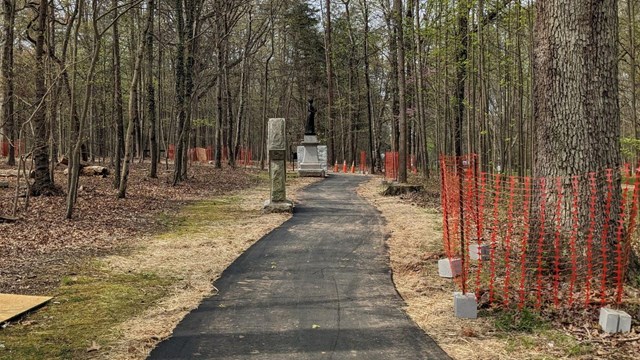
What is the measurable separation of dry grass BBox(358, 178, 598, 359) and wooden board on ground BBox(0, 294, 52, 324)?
397 centimetres

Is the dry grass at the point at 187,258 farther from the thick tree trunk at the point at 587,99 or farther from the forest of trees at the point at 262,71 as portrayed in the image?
the thick tree trunk at the point at 587,99

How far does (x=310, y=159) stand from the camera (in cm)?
2686

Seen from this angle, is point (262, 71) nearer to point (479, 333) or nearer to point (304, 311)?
point (304, 311)

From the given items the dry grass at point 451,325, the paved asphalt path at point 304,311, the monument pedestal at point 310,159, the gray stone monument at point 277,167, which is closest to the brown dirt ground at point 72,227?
the paved asphalt path at point 304,311

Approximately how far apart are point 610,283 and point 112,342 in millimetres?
4992

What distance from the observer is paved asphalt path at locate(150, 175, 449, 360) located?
13.8ft

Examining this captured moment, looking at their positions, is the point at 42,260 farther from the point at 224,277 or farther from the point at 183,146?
the point at 183,146

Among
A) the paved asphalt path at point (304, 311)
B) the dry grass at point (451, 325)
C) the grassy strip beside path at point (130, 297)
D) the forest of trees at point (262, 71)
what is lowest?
the dry grass at point (451, 325)

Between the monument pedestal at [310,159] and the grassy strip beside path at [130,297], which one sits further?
the monument pedestal at [310,159]

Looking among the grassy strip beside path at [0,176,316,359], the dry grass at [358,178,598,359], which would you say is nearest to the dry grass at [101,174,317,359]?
the grassy strip beside path at [0,176,316,359]

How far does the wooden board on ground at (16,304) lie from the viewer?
479cm

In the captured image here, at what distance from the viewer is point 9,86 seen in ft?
43.8

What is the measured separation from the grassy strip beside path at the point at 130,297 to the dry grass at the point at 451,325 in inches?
101

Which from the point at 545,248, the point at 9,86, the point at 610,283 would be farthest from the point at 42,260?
the point at 9,86
